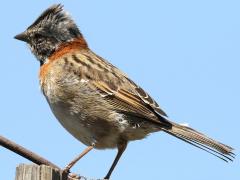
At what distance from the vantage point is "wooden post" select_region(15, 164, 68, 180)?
13.8 feet

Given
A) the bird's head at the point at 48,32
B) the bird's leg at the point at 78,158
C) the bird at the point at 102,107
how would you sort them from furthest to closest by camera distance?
the bird's head at the point at 48,32
the bird at the point at 102,107
the bird's leg at the point at 78,158

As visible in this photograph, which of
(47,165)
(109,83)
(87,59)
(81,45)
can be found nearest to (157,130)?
(109,83)

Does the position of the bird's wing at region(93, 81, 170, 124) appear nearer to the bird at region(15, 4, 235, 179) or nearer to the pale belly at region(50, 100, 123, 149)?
the bird at region(15, 4, 235, 179)

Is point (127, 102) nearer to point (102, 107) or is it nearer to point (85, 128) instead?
point (102, 107)

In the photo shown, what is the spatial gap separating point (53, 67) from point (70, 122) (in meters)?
1.14

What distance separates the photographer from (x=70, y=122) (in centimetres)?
820

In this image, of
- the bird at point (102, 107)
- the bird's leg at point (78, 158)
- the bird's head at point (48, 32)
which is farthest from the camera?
the bird's head at point (48, 32)

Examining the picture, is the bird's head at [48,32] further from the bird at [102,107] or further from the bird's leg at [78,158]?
the bird's leg at [78,158]

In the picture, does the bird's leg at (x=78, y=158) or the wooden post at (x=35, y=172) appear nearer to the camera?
the wooden post at (x=35, y=172)

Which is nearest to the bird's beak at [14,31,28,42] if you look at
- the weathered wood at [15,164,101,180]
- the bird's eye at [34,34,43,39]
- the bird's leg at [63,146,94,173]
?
the bird's eye at [34,34,43,39]

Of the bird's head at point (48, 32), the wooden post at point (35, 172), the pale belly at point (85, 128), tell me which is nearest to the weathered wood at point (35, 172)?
the wooden post at point (35, 172)

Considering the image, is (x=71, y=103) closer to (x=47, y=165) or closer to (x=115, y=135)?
(x=115, y=135)

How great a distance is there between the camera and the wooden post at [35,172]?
420cm

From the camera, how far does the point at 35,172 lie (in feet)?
13.9
